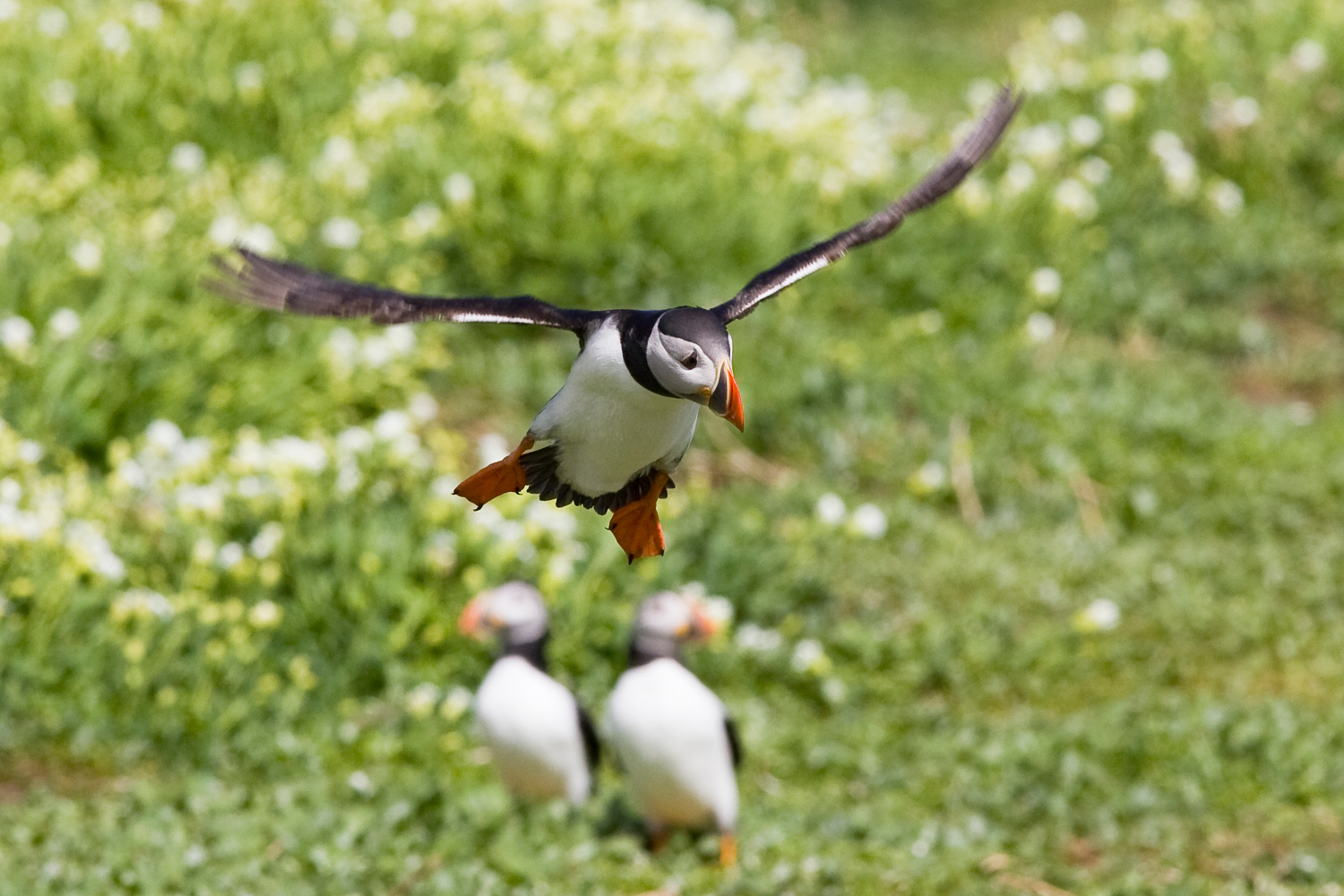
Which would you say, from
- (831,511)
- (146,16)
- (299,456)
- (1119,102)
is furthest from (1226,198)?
(146,16)

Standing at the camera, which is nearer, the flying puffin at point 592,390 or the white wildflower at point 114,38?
the flying puffin at point 592,390

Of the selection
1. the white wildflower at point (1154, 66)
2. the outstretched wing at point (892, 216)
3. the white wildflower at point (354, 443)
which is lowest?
the white wildflower at point (354, 443)

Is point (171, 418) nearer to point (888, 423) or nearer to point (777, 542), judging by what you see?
point (777, 542)

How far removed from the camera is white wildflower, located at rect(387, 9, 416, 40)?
31.6 feet

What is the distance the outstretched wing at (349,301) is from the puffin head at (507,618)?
334cm

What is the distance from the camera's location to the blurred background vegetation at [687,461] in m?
5.15

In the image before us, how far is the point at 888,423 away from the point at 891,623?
144 cm

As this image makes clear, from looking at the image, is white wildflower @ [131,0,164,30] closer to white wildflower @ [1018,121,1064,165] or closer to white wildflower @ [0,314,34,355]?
white wildflower @ [0,314,34,355]

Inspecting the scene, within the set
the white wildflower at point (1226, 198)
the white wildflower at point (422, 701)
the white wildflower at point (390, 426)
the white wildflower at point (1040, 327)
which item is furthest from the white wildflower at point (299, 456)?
the white wildflower at point (1226, 198)

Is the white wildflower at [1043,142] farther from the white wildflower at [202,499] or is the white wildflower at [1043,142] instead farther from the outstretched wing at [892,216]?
the outstretched wing at [892,216]

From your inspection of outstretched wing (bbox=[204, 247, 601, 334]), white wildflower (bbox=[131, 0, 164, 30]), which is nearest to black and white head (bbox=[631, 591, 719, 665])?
outstretched wing (bbox=[204, 247, 601, 334])

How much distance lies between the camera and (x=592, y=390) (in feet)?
5.68

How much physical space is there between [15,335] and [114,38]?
328 centimetres

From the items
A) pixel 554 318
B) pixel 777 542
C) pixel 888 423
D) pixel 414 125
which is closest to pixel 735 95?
pixel 414 125
